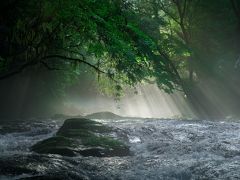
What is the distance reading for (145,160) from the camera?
1332 centimetres

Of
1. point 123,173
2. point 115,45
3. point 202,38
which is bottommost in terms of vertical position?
point 123,173

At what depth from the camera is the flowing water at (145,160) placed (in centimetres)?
1088

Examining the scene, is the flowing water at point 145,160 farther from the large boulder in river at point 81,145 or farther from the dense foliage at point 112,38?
the dense foliage at point 112,38

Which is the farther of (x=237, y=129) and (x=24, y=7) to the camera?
(x=237, y=129)

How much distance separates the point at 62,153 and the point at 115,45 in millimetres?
4512

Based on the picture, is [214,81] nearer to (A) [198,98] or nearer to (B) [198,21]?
(A) [198,98]

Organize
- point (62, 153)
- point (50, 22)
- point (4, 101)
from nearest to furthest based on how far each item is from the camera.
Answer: point (50, 22)
point (62, 153)
point (4, 101)

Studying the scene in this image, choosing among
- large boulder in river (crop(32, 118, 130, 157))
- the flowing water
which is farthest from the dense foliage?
the flowing water

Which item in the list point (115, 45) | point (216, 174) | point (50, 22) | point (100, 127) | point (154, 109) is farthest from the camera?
point (154, 109)

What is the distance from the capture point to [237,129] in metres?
20.0

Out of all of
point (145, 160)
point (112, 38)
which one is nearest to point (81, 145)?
point (145, 160)

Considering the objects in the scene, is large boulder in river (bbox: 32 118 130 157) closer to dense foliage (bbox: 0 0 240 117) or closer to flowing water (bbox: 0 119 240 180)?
flowing water (bbox: 0 119 240 180)

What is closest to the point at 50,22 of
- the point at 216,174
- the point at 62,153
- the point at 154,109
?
the point at 62,153

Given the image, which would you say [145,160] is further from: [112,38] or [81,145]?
[112,38]
